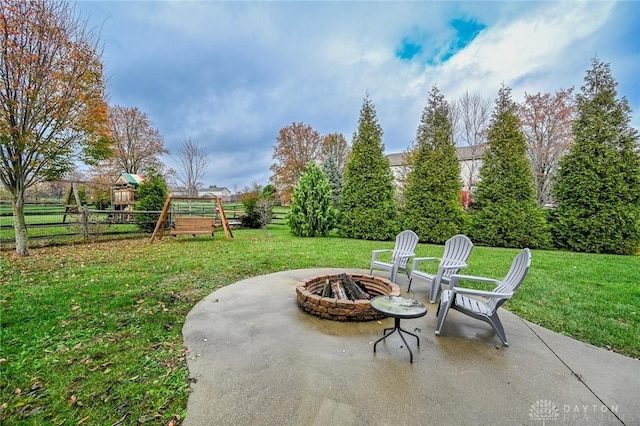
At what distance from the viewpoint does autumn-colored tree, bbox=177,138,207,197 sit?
1928 cm

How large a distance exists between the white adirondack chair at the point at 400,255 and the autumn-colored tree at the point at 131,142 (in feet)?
59.0

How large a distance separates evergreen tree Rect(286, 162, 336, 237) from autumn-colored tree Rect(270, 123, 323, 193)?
12.6 metres

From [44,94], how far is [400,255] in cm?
838

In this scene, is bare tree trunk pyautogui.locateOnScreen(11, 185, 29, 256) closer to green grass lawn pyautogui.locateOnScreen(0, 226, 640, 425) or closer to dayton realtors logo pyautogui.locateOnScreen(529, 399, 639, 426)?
green grass lawn pyautogui.locateOnScreen(0, 226, 640, 425)

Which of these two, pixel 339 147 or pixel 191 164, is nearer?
pixel 191 164

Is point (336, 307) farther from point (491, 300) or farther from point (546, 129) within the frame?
point (546, 129)

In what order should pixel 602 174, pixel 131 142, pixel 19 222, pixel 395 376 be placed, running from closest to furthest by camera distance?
pixel 395 376 → pixel 19 222 → pixel 602 174 → pixel 131 142

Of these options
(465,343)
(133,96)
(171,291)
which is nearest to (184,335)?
(171,291)

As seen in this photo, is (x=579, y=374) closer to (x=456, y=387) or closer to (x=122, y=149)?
(x=456, y=387)

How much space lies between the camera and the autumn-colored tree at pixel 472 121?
14852 millimetres

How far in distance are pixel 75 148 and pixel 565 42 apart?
13.5 metres

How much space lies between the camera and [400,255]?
452 cm

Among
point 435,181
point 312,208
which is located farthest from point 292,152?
point 435,181

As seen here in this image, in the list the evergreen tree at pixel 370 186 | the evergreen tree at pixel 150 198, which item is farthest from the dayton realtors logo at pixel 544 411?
the evergreen tree at pixel 150 198
